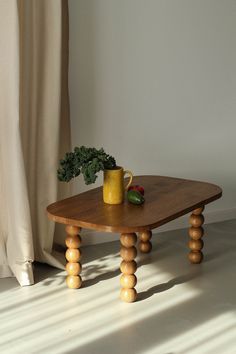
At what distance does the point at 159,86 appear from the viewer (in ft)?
13.2

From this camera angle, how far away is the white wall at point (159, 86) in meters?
3.73

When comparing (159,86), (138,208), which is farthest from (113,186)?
(159,86)

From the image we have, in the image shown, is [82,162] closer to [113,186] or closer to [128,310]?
[113,186]

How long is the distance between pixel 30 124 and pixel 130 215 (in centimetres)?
79

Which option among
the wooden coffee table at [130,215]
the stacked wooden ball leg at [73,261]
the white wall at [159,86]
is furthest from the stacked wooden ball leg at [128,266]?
the white wall at [159,86]

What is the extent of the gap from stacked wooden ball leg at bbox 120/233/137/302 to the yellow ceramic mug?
10.7 inches

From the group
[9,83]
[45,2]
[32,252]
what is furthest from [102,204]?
[45,2]

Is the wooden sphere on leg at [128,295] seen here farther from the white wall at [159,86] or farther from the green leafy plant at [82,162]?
the white wall at [159,86]

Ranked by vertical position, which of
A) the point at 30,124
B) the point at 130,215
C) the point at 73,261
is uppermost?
the point at 30,124

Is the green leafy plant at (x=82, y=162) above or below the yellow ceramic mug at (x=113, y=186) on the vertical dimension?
above

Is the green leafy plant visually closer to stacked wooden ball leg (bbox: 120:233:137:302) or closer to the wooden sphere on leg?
stacked wooden ball leg (bbox: 120:233:137:302)

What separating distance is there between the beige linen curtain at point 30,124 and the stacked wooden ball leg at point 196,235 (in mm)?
744

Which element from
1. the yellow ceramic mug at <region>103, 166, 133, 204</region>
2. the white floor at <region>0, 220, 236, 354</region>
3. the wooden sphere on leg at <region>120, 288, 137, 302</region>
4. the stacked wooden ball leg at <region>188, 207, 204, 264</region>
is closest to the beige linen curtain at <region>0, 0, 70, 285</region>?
the white floor at <region>0, 220, 236, 354</region>

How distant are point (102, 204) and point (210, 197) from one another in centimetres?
58
